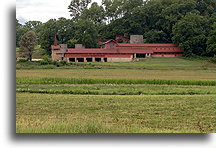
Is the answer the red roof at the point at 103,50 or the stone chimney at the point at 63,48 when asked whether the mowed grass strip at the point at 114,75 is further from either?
the red roof at the point at 103,50

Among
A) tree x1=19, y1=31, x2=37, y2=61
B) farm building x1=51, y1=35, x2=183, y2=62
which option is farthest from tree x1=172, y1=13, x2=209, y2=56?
tree x1=19, y1=31, x2=37, y2=61

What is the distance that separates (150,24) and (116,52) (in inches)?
518

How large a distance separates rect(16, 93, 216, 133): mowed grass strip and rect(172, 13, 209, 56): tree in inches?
1260

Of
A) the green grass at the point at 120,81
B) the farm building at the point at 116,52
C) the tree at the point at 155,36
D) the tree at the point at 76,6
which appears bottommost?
the green grass at the point at 120,81

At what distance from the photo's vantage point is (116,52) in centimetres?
4359

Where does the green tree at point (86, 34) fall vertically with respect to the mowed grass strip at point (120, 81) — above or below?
above

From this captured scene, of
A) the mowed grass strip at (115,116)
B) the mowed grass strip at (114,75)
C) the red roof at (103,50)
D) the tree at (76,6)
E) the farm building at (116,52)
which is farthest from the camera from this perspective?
the red roof at (103,50)

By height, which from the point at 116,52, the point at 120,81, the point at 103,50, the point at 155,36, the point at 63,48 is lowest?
the point at 120,81

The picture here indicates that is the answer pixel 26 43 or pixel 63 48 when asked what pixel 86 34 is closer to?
pixel 63 48

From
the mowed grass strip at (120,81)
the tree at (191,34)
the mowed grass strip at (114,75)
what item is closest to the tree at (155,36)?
the tree at (191,34)

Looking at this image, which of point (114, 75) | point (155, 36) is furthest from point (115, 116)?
point (155, 36)

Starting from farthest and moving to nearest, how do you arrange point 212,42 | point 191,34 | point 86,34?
point 86,34 < point 191,34 < point 212,42

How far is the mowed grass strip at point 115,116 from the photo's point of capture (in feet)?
25.2
